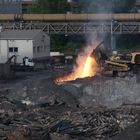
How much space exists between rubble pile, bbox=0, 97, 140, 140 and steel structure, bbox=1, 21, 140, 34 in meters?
31.1

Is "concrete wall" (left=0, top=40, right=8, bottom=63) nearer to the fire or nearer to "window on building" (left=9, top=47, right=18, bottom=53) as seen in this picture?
"window on building" (left=9, top=47, right=18, bottom=53)

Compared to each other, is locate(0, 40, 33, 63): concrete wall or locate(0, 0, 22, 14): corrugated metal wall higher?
locate(0, 0, 22, 14): corrugated metal wall

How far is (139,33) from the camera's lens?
178 feet

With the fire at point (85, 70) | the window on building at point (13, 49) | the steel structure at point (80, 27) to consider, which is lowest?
the fire at point (85, 70)

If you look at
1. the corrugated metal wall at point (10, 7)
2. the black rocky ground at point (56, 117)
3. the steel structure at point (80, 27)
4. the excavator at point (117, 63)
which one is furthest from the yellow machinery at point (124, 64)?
the corrugated metal wall at point (10, 7)

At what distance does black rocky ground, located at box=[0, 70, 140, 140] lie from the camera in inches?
659

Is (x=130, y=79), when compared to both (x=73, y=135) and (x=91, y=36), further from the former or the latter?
(x=91, y=36)

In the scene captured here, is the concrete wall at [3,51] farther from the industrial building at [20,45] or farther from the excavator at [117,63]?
the excavator at [117,63]

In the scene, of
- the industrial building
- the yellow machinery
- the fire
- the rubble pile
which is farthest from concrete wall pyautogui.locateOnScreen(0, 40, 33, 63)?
the rubble pile

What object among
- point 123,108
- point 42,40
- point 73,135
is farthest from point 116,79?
point 42,40

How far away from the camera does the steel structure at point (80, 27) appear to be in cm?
5366

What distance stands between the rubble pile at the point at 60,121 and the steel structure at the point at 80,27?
31069mm

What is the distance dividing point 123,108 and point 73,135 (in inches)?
192

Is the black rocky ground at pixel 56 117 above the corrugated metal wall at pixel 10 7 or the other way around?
the other way around
